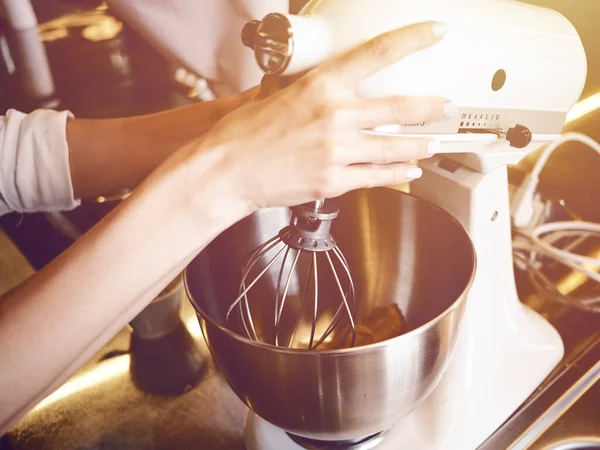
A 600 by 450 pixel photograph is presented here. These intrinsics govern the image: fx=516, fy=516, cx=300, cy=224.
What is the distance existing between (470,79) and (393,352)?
19 cm

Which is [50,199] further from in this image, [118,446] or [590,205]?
[590,205]

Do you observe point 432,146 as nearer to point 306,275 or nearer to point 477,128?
point 477,128

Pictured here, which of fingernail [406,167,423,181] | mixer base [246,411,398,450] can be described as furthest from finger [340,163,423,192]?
mixer base [246,411,398,450]

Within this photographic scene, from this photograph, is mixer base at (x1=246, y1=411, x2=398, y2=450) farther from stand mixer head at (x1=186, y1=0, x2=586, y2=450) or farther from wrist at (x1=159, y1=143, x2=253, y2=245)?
wrist at (x1=159, y1=143, x2=253, y2=245)

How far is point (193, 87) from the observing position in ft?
3.51

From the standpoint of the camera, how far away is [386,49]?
302mm

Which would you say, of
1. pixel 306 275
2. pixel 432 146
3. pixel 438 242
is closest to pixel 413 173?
A: pixel 432 146

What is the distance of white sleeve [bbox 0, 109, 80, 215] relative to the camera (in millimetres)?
566

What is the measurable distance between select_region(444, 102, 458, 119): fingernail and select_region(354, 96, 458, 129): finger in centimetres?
1

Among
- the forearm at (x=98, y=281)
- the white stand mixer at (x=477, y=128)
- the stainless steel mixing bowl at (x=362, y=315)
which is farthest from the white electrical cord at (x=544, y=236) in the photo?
the forearm at (x=98, y=281)

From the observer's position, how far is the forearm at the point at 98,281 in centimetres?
35

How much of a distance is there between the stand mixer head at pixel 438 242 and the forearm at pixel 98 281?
5 centimetres

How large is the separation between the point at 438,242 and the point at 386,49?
226 mm

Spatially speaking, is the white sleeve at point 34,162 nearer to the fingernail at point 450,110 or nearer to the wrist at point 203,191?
the wrist at point 203,191
